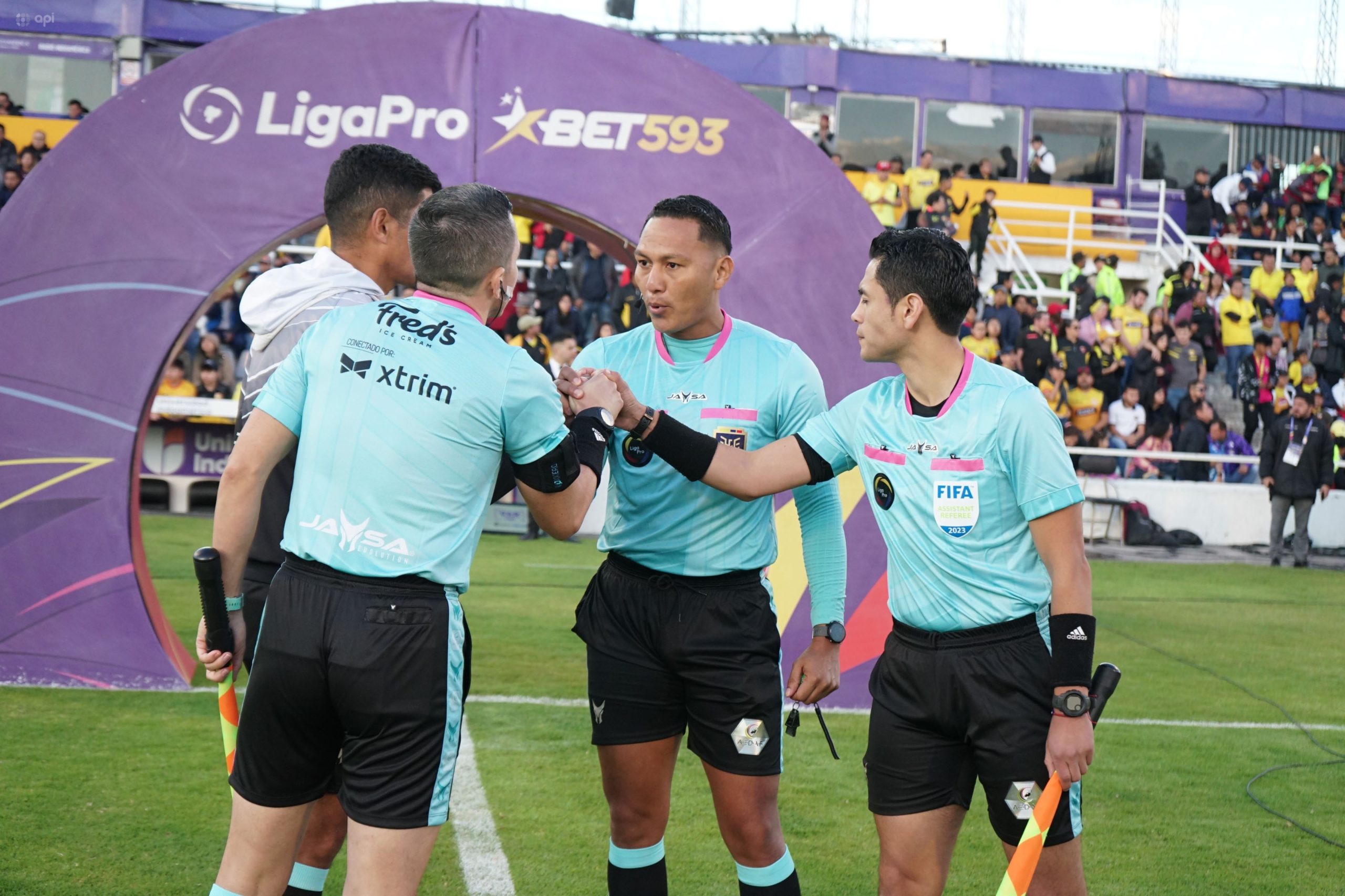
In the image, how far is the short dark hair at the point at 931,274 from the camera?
340 centimetres

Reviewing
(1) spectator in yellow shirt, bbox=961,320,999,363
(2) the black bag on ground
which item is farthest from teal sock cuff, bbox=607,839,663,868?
(2) the black bag on ground

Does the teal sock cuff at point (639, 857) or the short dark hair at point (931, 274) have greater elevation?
the short dark hair at point (931, 274)

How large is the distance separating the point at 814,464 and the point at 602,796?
8.62ft

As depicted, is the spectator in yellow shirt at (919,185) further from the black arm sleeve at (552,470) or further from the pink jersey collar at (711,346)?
the black arm sleeve at (552,470)

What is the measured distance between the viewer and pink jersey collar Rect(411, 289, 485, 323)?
3104mm

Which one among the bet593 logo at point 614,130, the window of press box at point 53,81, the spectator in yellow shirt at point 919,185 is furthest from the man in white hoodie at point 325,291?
the window of press box at point 53,81

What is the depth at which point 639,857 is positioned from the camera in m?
3.82

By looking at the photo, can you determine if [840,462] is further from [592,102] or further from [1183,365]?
[1183,365]

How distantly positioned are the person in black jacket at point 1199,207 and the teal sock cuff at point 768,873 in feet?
81.7

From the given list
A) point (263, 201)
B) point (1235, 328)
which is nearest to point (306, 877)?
point (263, 201)

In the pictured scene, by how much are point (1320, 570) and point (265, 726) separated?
50.7ft

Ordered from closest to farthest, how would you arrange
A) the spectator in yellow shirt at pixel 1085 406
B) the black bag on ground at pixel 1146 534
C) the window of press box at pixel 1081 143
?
1. the black bag on ground at pixel 1146 534
2. the spectator in yellow shirt at pixel 1085 406
3. the window of press box at pixel 1081 143

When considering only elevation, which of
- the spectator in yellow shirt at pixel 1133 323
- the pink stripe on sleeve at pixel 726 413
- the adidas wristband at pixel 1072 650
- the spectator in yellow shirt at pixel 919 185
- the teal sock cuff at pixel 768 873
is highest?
the spectator in yellow shirt at pixel 919 185

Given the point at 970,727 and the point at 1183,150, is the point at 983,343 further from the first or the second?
the point at 970,727
